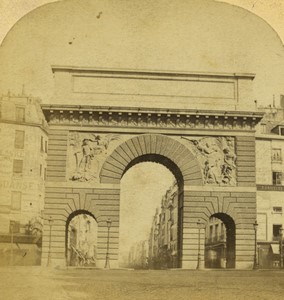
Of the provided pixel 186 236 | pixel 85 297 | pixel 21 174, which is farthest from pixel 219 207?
pixel 85 297

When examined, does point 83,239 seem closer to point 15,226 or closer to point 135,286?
point 15,226

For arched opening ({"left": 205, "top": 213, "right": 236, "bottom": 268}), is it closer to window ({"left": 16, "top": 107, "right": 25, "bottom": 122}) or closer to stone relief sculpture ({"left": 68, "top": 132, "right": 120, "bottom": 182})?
stone relief sculpture ({"left": 68, "top": 132, "right": 120, "bottom": 182})

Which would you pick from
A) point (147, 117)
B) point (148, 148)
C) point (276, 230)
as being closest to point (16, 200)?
point (148, 148)

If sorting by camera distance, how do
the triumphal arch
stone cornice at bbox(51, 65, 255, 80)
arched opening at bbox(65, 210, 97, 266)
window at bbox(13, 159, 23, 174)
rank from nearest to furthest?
window at bbox(13, 159, 23, 174) < stone cornice at bbox(51, 65, 255, 80) < the triumphal arch < arched opening at bbox(65, 210, 97, 266)

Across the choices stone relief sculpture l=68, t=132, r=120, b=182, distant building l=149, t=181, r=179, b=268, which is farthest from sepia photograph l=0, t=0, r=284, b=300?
distant building l=149, t=181, r=179, b=268

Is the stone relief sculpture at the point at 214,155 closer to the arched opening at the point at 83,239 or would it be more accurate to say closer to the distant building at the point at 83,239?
the arched opening at the point at 83,239

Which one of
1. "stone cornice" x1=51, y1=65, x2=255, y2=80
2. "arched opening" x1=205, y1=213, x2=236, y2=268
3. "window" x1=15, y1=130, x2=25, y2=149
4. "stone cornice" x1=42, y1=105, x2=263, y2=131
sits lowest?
"arched opening" x1=205, y1=213, x2=236, y2=268
